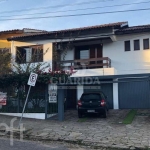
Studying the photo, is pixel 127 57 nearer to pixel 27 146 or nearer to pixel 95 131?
pixel 95 131

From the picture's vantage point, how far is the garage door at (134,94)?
17.6 m

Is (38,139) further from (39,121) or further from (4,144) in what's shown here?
(39,121)

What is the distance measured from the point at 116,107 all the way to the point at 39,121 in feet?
24.5

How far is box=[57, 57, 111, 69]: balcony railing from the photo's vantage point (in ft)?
57.6

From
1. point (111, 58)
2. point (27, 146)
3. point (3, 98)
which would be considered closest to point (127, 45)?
point (111, 58)

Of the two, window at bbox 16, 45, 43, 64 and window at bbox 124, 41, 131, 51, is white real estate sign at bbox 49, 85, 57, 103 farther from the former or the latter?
window at bbox 124, 41, 131, 51

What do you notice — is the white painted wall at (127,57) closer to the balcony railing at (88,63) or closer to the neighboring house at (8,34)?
the balcony railing at (88,63)

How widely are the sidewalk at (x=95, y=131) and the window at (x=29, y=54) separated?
7.08m

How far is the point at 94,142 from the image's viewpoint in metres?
8.55

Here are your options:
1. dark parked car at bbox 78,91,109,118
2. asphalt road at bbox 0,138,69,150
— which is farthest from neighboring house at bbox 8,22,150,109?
asphalt road at bbox 0,138,69,150

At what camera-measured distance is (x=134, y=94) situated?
17891 mm

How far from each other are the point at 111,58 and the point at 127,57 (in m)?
1.31

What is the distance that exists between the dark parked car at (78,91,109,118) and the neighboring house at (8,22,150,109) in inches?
129

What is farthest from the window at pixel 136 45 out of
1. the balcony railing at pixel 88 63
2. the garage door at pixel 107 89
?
the garage door at pixel 107 89
